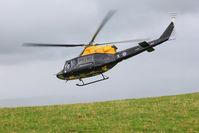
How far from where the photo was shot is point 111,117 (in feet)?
88.1

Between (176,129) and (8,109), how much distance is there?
21656 millimetres

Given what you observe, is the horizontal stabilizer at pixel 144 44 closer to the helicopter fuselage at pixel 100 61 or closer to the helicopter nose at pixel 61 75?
the helicopter fuselage at pixel 100 61

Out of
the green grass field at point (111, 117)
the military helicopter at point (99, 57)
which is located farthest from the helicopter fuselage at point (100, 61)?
the green grass field at point (111, 117)

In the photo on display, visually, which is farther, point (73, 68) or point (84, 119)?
point (84, 119)

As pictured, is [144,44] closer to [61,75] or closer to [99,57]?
[99,57]

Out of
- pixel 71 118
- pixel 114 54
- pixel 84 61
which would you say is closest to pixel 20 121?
pixel 71 118

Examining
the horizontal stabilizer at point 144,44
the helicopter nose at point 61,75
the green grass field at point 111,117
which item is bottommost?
the green grass field at point 111,117

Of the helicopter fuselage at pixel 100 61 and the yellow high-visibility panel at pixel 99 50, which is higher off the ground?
the yellow high-visibility panel at pixel 99 50

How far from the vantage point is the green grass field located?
2334 cm

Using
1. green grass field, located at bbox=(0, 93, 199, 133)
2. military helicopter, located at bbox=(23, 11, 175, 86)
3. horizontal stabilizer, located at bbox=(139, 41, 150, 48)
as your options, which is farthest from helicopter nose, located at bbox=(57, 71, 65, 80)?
horizontal stabilizer, located at bbox=(139, 41, 150, 48)

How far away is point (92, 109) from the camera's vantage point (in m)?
31.0

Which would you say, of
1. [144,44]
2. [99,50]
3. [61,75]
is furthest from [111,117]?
[144,44]

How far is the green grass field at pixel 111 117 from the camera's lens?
2334cm

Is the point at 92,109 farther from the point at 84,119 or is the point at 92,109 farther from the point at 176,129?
the point at 176,129
